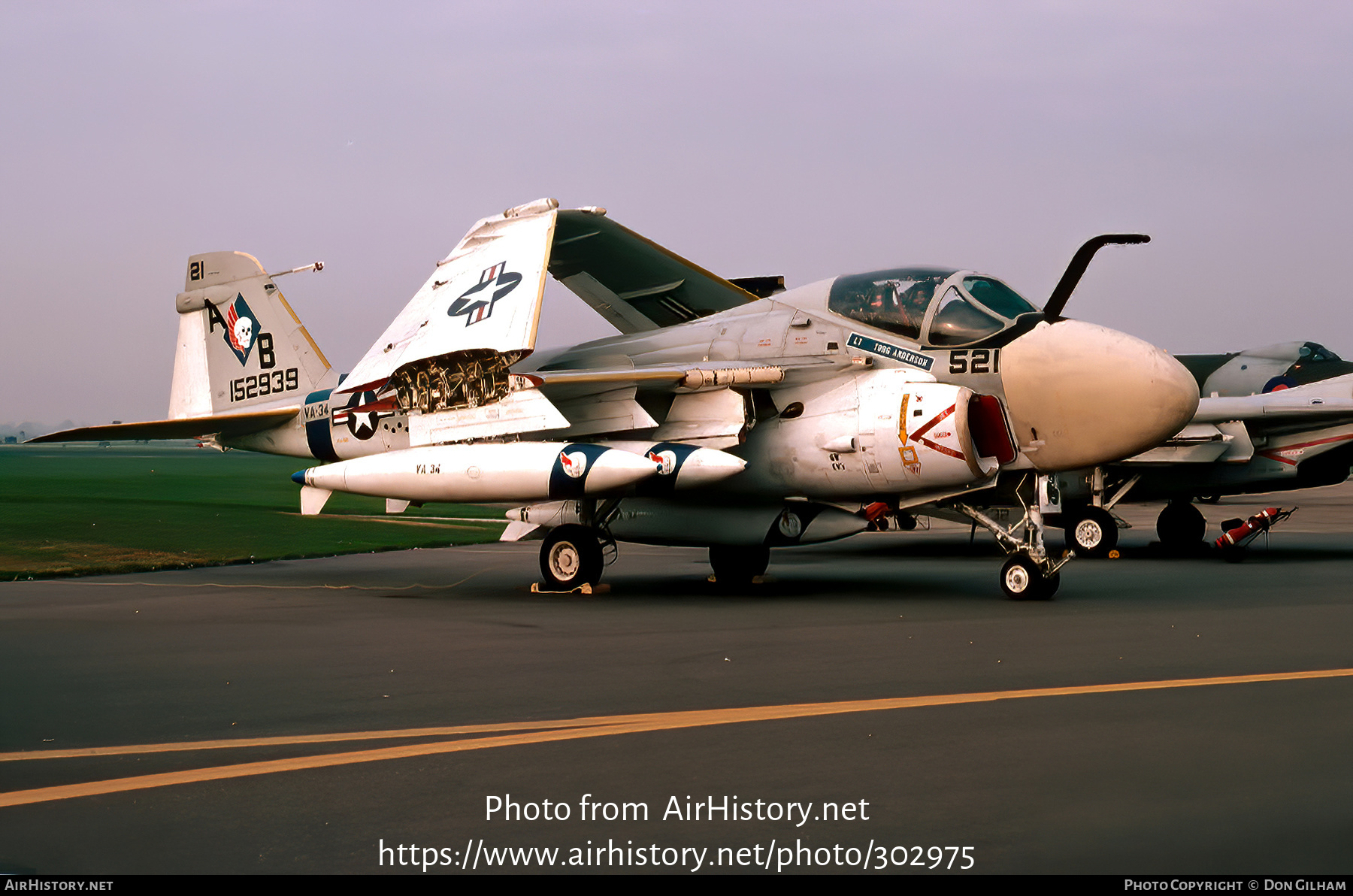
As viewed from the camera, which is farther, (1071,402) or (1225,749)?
(1071,402)

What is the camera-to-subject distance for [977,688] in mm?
7098

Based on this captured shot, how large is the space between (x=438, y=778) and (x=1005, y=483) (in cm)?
919

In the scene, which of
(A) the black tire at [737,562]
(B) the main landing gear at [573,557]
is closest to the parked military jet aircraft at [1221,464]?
(A) the black tire at [737,562]

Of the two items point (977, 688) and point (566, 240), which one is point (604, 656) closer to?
point (977, 688)

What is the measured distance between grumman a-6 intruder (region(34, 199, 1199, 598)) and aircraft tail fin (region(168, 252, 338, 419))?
5.63ft

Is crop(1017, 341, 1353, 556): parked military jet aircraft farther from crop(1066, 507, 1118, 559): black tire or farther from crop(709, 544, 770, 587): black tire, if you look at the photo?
crop(709, 544, 770, 587): black tire

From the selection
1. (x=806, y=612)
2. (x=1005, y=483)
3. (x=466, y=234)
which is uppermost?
(x=466, y=234)

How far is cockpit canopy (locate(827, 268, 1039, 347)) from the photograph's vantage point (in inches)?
494

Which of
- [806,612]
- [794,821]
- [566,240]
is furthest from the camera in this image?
[566,240]

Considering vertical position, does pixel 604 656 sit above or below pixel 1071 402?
below

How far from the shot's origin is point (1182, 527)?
20422 millimetres

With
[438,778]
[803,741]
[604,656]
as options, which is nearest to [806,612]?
[604,656]

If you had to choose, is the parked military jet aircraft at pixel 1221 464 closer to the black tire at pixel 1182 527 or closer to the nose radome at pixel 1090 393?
the black tire at pixel 1182 527

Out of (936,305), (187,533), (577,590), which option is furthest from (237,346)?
(936,305)
